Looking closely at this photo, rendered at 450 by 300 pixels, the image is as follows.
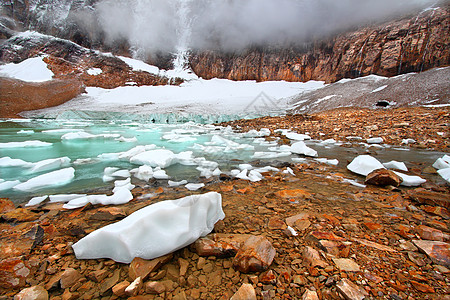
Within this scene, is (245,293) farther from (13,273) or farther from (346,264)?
(13,273)

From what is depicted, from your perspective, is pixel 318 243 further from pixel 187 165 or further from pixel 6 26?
pixel 6 26

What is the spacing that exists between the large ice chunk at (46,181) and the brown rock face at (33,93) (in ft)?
82.9

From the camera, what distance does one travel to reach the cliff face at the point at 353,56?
15.4 meters

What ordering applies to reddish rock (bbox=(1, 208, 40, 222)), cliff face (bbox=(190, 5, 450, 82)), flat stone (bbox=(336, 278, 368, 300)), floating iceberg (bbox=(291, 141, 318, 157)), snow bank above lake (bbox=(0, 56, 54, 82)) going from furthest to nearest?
1. snow bank above lake (bbox=(0, 56, 54, 82))
2. cliff face (bbox=(190, 5, 450, 82))
3. floating iceberg (bbox=(291, 141, 318, 157))
4. reddish rock (bbox=(1, 208, 40, 222))
5. flat stone (bbox=(336, 278, 368, 300))

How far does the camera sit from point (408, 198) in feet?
4.74

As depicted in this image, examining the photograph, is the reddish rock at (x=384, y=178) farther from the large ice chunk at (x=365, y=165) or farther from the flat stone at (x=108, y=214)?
the flat stone at (x=108, y=214)

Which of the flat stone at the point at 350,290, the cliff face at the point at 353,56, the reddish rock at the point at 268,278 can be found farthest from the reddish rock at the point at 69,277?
the cliff face at the point at 353,56

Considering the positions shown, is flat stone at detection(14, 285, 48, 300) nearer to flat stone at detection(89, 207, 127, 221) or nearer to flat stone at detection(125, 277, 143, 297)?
flat stone at detection(125, 277, 143, 297)

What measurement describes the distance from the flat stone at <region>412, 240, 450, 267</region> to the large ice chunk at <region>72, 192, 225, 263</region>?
40.4 inches

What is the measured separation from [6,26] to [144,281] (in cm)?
5435

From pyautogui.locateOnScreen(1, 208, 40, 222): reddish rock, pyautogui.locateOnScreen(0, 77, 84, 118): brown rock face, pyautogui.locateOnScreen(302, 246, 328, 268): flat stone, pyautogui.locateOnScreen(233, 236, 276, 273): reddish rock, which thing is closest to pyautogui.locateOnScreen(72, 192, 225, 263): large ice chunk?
pyautogui.locateOnScreen(233, 236, 276, 273): reddish rock

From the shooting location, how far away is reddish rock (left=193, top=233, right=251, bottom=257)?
87 centimetres

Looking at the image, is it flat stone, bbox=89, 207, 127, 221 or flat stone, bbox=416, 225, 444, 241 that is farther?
flat stone, bbox=89, 207, 127, 221

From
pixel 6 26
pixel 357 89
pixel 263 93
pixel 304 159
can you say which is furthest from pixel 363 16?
pixel 6 26
